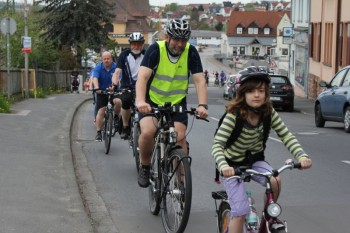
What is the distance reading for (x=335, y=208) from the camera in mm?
8000

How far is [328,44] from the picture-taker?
127ft

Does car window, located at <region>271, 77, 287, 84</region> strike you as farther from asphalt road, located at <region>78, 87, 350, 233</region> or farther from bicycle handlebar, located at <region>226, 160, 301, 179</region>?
bicycle handlebar, located at <region>226, 160, 301, 179</region>

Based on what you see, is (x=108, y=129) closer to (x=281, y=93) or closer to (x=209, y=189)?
(x=209, y=189)

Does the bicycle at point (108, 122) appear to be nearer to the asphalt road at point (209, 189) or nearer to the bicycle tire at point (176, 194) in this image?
the asphalt road at point (209, 189)

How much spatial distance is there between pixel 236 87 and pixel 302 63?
144 feet

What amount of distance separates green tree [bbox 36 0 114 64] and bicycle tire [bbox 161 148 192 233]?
55257 millimetres

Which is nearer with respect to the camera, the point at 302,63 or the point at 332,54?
the point at 332,54

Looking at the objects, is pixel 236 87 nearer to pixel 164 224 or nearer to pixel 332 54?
pixel 164 224

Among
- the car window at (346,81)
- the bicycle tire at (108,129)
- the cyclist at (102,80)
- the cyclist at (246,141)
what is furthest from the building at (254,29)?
the cyclist at (246,141)

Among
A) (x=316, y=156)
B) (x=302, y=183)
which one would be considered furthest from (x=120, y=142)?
(x=302, y=183)

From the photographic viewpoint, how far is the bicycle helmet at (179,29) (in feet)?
22.7

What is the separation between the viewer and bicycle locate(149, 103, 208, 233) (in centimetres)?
627

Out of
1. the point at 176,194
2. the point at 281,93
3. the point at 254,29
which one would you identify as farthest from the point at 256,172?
the point at 254,29

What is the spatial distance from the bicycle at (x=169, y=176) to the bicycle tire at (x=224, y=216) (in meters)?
0.55
